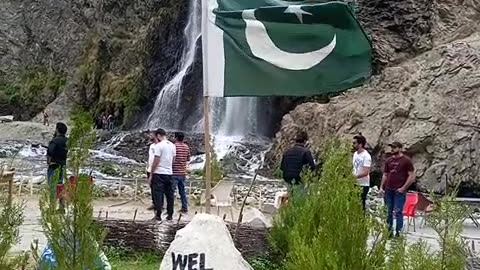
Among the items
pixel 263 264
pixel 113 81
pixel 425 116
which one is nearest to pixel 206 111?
pixel 263 264

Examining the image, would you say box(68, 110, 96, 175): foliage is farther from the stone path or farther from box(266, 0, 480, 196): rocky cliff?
box(266, 0, 480, 196): rocky cliff

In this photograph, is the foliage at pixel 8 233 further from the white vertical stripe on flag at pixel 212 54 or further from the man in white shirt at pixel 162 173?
the man in white shirt at pixel 162 173

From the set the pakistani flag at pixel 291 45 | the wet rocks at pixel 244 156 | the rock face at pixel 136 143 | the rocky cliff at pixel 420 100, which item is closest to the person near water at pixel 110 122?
the rock face at pixel 136 143

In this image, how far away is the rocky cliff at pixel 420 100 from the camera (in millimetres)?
19391

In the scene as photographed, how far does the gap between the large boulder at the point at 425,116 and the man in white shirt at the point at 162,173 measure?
747cm

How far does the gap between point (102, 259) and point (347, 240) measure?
58.8 inches

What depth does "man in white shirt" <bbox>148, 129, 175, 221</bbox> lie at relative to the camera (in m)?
11.5

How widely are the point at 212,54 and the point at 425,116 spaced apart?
1427cm

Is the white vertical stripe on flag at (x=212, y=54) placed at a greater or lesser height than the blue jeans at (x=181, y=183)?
greater

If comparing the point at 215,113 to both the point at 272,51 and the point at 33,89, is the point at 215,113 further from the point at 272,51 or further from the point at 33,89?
the point at 272,51

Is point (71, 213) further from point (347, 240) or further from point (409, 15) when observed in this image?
point (409, 15)

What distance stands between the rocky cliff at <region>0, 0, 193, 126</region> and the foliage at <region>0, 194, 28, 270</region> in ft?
104

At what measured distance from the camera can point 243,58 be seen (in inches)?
279

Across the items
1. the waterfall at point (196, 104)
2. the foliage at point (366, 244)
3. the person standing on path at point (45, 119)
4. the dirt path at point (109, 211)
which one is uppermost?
the waterfall at point (196, 104)
